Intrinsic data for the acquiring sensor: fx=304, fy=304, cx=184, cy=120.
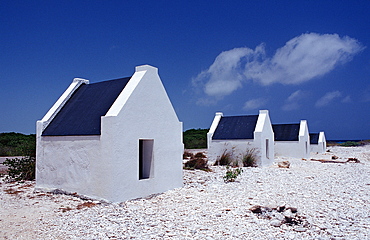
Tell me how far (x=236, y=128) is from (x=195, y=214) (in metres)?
14.7

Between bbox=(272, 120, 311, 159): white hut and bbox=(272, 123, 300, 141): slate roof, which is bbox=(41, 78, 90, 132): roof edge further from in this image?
bbox=(272, 123, 300, 141): slate roof

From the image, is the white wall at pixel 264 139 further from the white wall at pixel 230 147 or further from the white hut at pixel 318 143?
the white hut at pixel 318 143

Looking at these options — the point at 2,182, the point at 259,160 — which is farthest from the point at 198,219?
the point at 259,160

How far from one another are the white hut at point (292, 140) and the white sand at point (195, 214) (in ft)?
57.0

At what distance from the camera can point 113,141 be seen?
8.59 m

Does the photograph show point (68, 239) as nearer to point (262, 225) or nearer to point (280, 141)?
point (262, 225)

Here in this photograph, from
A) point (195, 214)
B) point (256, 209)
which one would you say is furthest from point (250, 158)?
point (195, 214)

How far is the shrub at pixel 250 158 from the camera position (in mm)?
19422

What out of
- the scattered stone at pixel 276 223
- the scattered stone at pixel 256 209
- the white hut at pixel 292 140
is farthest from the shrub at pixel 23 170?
the white hut at pixel 292 140

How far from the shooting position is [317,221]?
7102 mm

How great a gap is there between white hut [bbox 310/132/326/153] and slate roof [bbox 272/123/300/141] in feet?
39.7

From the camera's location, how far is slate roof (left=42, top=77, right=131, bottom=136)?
32.2ft

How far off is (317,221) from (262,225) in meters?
1.38

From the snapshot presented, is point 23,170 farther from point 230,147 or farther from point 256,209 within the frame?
point 230,147
